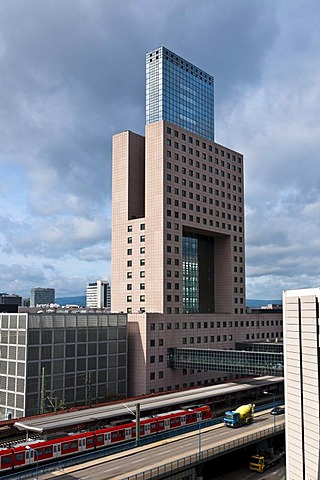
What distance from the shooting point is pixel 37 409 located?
8981 cm

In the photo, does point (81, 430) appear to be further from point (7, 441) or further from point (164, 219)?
point (164, 219)

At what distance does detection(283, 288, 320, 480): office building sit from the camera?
46719mm

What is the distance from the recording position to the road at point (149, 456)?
181ft

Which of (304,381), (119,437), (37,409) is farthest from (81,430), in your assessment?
(304,381)

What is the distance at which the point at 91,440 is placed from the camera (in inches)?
2712

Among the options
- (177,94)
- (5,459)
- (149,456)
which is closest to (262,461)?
(149,456)

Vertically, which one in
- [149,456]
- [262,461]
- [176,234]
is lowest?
[262,461]

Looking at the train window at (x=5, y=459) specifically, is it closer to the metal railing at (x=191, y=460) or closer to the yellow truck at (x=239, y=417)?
the metal railing at (x=191, y=460)

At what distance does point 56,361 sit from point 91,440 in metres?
27.9

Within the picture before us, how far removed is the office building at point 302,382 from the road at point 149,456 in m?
15.9

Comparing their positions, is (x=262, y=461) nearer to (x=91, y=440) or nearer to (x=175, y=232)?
(x=91, y=440)

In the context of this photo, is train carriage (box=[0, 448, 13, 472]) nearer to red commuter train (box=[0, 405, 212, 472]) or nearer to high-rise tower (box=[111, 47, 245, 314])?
red commuter train (box=[0, 405, 212, 472])

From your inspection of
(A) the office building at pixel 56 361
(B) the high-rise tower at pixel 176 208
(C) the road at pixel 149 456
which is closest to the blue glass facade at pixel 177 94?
(B) the high-rise tower at pixel 176 208

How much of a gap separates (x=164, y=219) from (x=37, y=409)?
5281 centimetres
